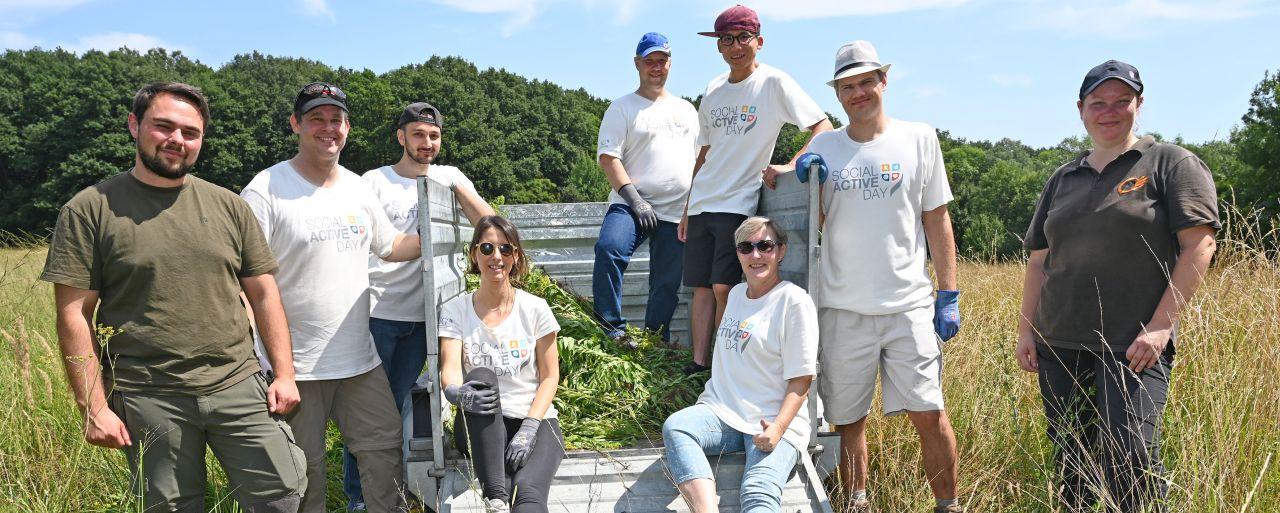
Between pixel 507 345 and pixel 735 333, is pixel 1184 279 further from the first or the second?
pixel 507 345

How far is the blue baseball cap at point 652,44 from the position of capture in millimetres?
5152

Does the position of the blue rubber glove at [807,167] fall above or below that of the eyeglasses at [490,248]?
above

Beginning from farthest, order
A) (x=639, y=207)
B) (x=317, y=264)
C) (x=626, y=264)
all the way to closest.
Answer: (x=626, y=264)
(x=639, y=207)
(x=317, y=264)

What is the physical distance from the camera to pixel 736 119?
4422 millimetres

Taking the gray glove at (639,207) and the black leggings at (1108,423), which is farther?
the gray glove at (639,207)

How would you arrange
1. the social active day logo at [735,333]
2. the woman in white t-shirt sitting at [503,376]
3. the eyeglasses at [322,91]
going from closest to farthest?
the woman in white t-shirt sitting at [503,376] < the social active day logo at [735,333] < the eyeglasses at [322,91]

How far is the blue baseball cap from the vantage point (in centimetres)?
515

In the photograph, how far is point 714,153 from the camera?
4516 mm

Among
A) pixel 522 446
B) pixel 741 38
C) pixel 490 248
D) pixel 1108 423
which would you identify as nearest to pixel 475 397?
pixel 522 446

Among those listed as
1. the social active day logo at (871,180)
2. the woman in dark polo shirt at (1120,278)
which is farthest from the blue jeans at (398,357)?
the woman in dark polo shirt at (1120,278)

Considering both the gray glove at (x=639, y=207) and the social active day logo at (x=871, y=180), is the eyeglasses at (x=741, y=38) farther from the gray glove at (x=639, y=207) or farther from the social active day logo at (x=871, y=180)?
the gray glove at (x=639, y=207)

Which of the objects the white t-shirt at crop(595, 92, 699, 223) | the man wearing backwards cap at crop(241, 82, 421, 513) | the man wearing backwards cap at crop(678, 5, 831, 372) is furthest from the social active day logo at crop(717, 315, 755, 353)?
the man wearing backwards cap at crop(241, 82, 421, 513)

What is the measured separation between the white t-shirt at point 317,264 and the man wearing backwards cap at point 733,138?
1833 millimetres

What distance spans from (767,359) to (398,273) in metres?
2.10
